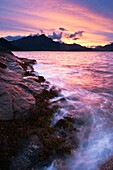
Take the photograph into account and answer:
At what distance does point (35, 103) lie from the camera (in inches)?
595

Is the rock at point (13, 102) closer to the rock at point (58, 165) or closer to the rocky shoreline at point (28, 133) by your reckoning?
the rocky shoreline at point (28, 133)

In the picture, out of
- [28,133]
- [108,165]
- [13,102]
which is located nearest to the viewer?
[108,165]

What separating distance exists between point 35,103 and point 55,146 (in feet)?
15.2

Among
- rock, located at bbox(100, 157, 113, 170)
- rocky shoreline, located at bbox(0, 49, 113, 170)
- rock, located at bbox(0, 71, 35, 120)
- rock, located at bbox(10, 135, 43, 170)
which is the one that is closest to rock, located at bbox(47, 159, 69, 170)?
rocky shoreline, located at bbox(0, 49, 113, 170)

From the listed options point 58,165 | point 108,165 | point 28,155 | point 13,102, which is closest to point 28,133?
point 28,155

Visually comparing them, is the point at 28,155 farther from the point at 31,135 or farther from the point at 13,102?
the point at 13,102

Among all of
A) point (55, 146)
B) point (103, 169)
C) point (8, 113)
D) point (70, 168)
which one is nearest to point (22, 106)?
point (8, 113)

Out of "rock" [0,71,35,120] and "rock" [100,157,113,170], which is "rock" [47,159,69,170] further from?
"rock" [0,71,35,120]

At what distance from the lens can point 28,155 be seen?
10.2 metres

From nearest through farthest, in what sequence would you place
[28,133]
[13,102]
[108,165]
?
1. [108,165]
2. [28,133]
3. [13,102]

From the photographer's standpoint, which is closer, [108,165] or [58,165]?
[108,165]

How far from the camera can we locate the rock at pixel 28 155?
9.78m

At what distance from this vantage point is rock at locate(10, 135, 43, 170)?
9784 millimetres

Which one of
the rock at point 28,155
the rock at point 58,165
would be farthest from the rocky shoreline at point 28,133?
the rock at point 58,165
